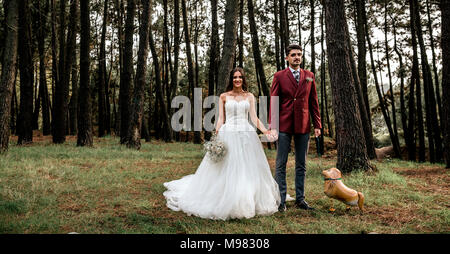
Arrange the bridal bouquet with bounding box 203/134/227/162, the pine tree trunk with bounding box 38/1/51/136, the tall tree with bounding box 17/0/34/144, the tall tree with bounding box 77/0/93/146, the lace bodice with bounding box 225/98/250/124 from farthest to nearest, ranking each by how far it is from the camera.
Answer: the pine tree trunk with bounding box 38/1/51/136
the tall tree with bounding box 77/0/93/146
the tall tree with bounding box 17/0/34/144
the lace bodice with bounding box 225/98/250/124
the bridal bouquet with bounding box 203/134/227/162

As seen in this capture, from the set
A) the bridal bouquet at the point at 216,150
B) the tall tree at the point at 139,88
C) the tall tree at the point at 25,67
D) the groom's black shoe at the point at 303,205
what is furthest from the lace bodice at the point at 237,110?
the tall tree at the point at 25,67

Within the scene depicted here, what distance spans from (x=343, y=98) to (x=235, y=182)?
4579mm

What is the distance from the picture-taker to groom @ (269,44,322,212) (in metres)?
4.64

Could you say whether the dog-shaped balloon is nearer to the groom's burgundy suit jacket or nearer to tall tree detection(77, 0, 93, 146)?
the groom's burgundy suit jacket

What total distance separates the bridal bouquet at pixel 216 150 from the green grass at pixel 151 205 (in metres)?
1.05

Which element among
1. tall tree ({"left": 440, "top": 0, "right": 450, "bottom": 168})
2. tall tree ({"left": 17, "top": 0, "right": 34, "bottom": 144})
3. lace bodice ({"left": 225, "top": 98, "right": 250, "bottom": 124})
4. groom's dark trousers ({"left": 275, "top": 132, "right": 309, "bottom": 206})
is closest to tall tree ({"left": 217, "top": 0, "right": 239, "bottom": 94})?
lace bodice ({"left": 225, "top": 98, "right": 250, "bottom": 124})

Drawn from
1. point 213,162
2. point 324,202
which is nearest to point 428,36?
point 324,202

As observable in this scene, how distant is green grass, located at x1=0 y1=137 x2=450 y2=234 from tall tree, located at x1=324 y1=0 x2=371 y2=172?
0.54m

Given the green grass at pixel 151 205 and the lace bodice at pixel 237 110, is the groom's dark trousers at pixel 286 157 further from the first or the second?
the lace bodice at pixel 237 110

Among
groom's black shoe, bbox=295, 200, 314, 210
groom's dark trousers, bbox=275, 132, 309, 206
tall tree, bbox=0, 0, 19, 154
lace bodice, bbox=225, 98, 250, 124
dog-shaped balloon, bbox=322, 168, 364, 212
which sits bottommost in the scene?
groom's black shoe, bbox=295, 200, 314, 210

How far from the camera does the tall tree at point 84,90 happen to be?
12641mm

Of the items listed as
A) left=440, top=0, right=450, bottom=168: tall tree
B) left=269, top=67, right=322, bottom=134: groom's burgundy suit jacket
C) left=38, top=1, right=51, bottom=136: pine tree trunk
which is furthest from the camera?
left=38, top=1, right=51, bottom=136: pine tree trunk

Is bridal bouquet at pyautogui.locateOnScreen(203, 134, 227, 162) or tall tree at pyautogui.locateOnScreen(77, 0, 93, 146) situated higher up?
tall tree at pyautogui.locateOnScreen(77, 0, 93, 146)
